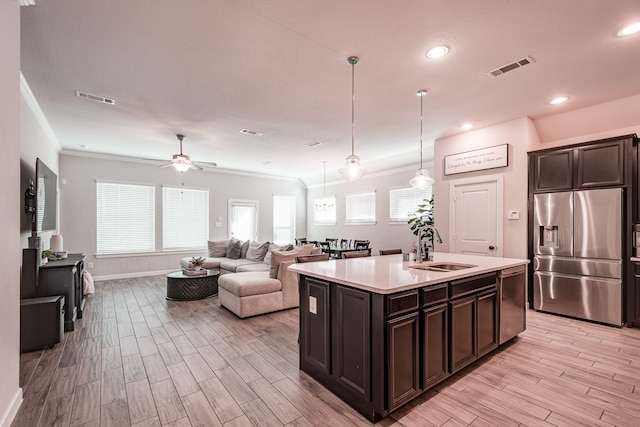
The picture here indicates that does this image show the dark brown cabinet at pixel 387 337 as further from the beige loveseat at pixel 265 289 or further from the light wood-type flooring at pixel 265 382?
the beige loveseat at pixel 265 289

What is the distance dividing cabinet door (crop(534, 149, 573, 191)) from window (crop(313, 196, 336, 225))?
5.81 metres

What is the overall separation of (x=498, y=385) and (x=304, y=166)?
6.77 meters

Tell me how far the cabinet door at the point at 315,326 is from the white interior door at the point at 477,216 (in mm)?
3699

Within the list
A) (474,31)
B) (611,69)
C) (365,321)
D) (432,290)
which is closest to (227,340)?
(365,321)

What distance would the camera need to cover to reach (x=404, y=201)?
739cm

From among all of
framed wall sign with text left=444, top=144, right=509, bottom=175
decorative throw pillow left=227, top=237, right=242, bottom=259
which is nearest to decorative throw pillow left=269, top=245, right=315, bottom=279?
decorative throw pillow left=227, top=237, right=242, bottom=259

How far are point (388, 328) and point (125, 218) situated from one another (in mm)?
7396

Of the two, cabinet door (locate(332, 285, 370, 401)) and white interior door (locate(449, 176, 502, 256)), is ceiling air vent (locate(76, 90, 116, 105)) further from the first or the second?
white interior door (locate(449, 176, 502, 256))

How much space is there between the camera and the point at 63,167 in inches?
257

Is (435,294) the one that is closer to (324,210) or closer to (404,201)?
(404,201)

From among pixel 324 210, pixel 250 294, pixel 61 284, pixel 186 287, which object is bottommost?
pixel 186 287

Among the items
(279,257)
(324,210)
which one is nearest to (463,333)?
(279,257)

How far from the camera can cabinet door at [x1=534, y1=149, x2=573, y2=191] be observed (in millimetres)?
4156

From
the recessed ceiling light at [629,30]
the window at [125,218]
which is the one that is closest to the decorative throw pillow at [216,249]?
the window at [125,218]
